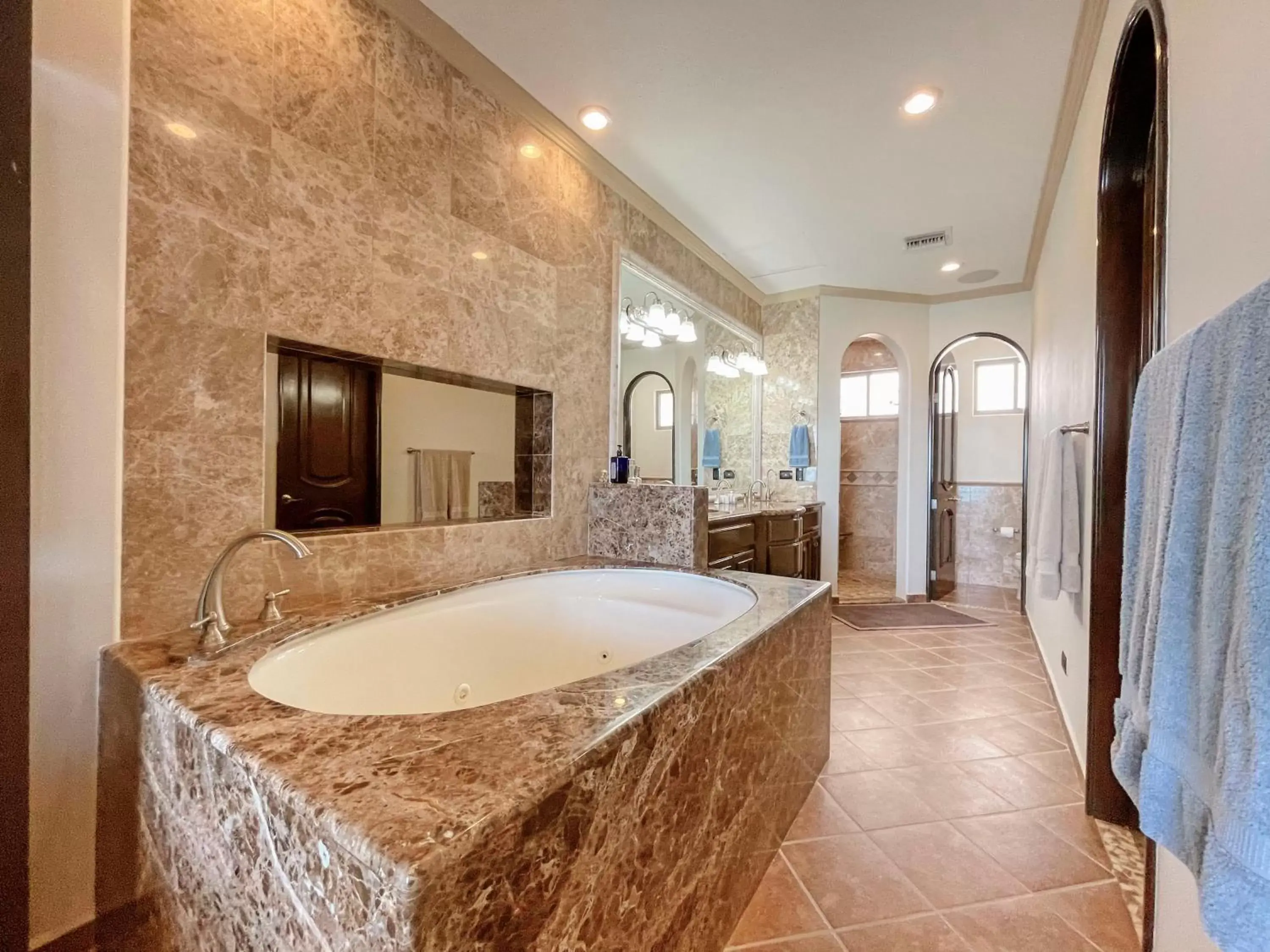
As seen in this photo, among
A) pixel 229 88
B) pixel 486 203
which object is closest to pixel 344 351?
pixel 229 88

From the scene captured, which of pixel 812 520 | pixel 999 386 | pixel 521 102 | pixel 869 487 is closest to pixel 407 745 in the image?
pixel 521 102

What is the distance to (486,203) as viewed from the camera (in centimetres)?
217

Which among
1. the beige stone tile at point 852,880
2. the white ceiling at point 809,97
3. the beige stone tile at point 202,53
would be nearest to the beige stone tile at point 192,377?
Answer: the beige stone tile at point 202,53

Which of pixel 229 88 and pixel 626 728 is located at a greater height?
pixel 229 88

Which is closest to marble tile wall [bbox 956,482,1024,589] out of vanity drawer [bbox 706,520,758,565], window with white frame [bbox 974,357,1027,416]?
window with white frame [bbox 974,357,1027,416]

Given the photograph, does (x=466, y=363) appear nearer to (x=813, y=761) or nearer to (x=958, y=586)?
(x=813, y=761)

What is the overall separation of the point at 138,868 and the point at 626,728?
105 cm

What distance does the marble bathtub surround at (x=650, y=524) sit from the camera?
99.2 inches

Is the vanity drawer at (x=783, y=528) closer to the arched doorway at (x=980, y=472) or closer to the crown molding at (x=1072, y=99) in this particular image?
the arched doorway at (x=980, y=472)

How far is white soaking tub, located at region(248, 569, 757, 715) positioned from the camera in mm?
1400

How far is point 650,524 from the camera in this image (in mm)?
2592

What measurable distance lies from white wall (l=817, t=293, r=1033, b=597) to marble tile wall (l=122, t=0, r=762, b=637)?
284 cm

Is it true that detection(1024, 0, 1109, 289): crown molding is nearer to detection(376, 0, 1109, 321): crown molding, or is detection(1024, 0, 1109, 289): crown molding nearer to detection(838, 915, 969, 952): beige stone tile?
detection(376, 0, 1109, 321): crown molding

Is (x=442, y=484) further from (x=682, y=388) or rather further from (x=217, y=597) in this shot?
(x=682, y=388)
